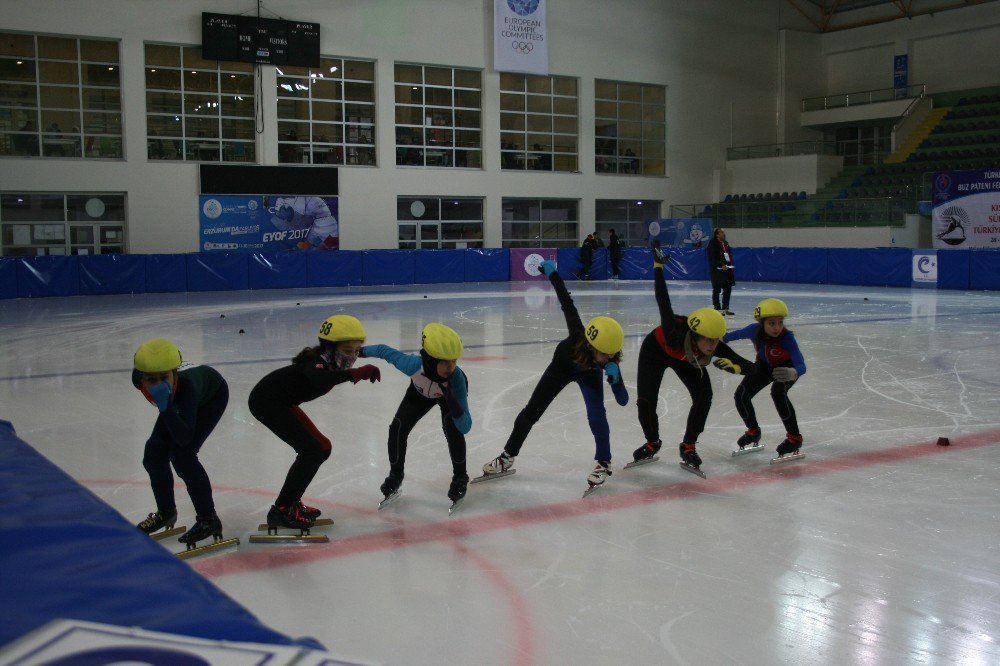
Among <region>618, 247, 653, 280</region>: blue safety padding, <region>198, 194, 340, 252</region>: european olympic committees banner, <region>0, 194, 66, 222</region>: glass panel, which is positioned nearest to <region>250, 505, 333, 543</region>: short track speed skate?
<region>198, 194, 340, 252</region>: european olympic committees banner

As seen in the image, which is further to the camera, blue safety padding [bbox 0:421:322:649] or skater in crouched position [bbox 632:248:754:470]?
skater in crouched position [bbox 632:248:754:470]

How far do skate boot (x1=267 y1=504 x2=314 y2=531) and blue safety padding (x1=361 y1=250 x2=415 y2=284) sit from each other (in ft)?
74.5

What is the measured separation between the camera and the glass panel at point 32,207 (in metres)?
24.9

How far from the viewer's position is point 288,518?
15.8ft

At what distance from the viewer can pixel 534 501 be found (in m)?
5.51

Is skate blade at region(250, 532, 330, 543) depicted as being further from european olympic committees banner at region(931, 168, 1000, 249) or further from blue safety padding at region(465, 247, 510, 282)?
european olympic committees banner at region(931, 168, 1000, 249)

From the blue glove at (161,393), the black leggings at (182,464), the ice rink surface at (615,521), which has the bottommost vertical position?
the ice rink surface at (615,521)

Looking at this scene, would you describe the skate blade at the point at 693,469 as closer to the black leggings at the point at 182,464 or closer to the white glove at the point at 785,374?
the white glove at the point at 785,374

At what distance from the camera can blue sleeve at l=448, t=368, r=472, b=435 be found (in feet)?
16.8

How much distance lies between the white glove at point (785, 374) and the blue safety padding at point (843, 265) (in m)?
20.3

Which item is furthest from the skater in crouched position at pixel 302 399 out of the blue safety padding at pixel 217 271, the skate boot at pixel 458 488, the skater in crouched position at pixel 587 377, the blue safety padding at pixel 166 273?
the blue safety padding at pixel 217 271

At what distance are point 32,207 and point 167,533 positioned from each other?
23668 mm

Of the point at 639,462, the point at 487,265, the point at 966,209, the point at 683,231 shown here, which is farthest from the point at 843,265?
the point at 639,462

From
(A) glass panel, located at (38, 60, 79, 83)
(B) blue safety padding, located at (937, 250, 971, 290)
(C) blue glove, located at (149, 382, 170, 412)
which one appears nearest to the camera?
(C) blue glove, located at (149, 382, 170, 412)
